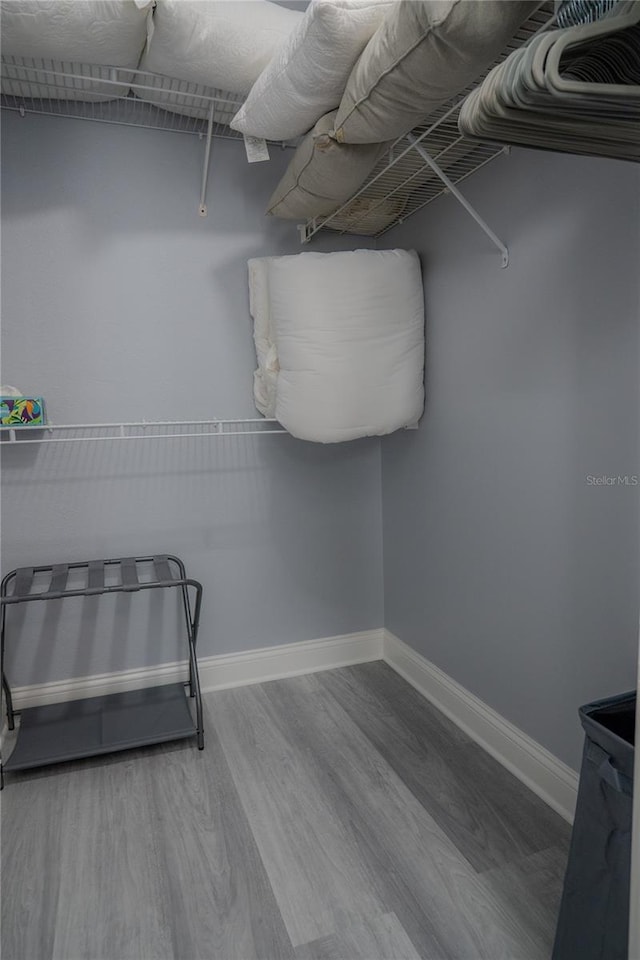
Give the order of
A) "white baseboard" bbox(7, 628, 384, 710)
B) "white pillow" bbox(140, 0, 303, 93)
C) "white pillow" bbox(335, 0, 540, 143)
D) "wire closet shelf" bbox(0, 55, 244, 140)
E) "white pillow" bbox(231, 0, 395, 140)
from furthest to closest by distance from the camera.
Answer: "white baseboard" bbox(7, 628, 384, 710)
"wire closet shelf" bbox(0, 55, 244, 140)
"white pillow" bbox(140, 0, 303, 93)
"white pillow" bbox(231, 0, 395, 140)
"white pillow" bbox(335, 0, 540, 143)

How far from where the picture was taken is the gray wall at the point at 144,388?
2105 millimetres

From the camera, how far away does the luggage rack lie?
1.90 metres

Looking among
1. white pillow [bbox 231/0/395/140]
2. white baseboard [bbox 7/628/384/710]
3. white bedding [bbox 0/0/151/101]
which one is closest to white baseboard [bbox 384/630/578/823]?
white baseboard [bbox 7/628/384/710]

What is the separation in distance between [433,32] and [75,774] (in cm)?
214

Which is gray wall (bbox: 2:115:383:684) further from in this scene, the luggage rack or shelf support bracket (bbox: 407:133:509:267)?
shelf support bracket (bbox: 407:133:509:267)

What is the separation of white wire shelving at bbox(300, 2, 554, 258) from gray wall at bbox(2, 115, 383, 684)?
236 millimetres

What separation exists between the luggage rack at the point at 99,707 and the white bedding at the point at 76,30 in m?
1.50

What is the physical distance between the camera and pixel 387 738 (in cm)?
206

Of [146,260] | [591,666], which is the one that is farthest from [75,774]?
[146,260]

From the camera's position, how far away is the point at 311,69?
4.57 feet

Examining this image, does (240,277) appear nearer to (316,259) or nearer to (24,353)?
(316,259)

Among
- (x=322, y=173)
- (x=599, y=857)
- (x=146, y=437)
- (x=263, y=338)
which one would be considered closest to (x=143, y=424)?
(x=146, y=437)

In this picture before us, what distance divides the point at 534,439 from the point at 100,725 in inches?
65.9

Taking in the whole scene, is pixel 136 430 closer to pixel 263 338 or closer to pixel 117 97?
pixel 263 338
